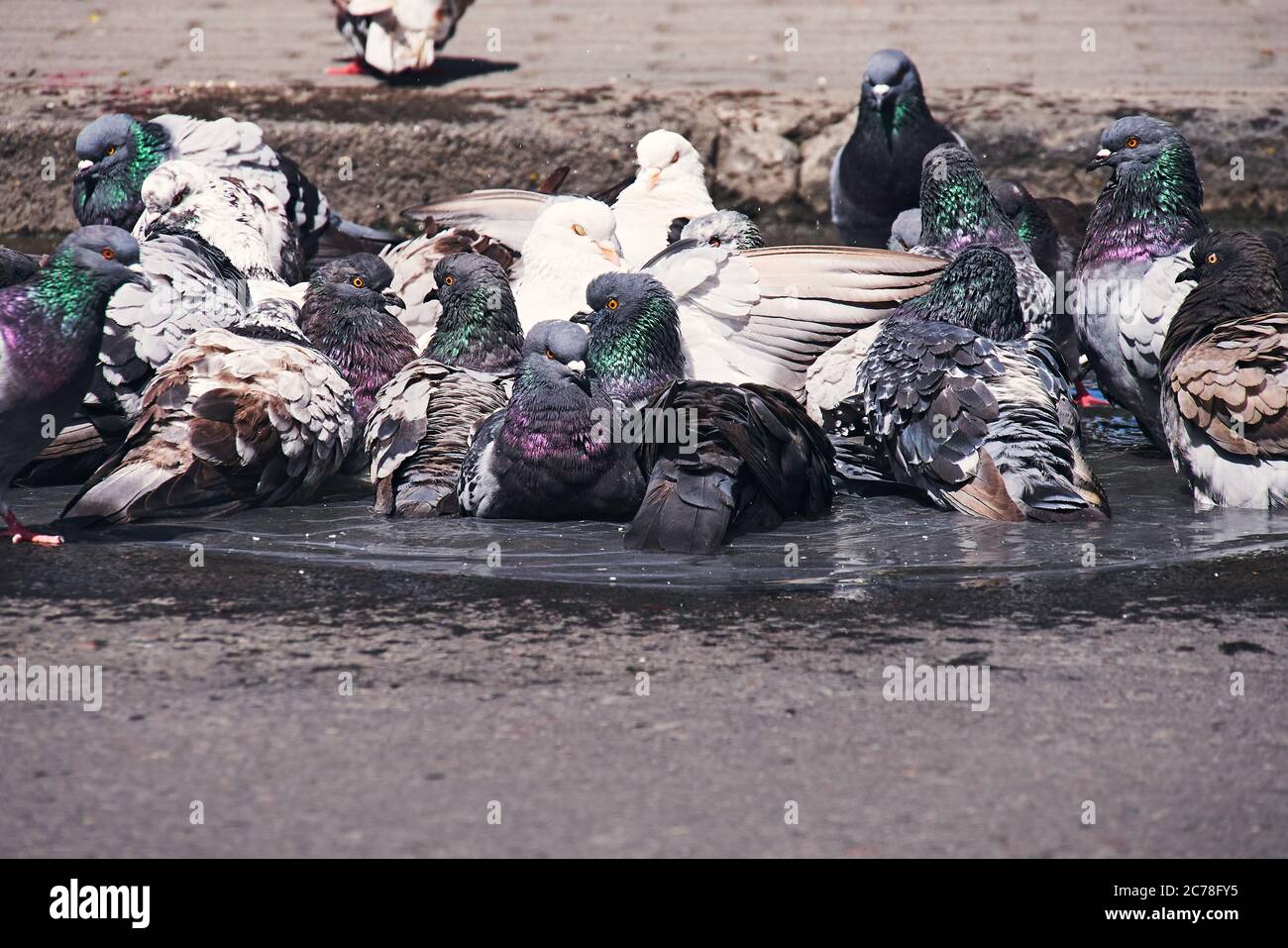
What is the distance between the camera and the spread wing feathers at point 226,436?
512cm

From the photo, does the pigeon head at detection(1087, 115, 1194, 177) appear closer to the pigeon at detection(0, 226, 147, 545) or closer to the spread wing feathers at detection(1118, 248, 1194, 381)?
the spread wing feathers at detection(1118, 248, 1194, 381)

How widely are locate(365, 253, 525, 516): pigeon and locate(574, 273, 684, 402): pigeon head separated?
216 mm

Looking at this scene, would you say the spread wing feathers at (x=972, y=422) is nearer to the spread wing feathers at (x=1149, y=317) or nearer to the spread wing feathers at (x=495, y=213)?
the spread wing feathers at (x=1149, y=317)

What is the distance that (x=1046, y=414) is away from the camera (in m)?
5.30

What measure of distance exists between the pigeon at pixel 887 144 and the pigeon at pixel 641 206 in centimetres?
127

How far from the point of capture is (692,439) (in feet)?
16.4

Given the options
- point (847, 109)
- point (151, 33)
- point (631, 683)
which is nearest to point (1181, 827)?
point (631, 683)

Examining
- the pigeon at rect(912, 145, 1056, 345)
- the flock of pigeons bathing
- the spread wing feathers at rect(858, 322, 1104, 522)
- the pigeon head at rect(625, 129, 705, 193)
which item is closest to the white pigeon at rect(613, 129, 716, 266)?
the pigeon head at rect(625, 129, 705, 193)

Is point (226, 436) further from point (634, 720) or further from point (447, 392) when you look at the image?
point (634, 720)

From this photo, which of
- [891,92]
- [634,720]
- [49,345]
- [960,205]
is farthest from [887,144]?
[634,720]

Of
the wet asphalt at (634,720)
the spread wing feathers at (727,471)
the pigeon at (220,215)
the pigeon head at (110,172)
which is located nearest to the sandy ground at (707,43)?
the pigeon head at (110,172)

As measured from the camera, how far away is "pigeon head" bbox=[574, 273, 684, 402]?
225 inches

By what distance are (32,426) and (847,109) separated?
704cm

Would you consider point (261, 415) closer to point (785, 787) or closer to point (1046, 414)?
point (1046, 414)
